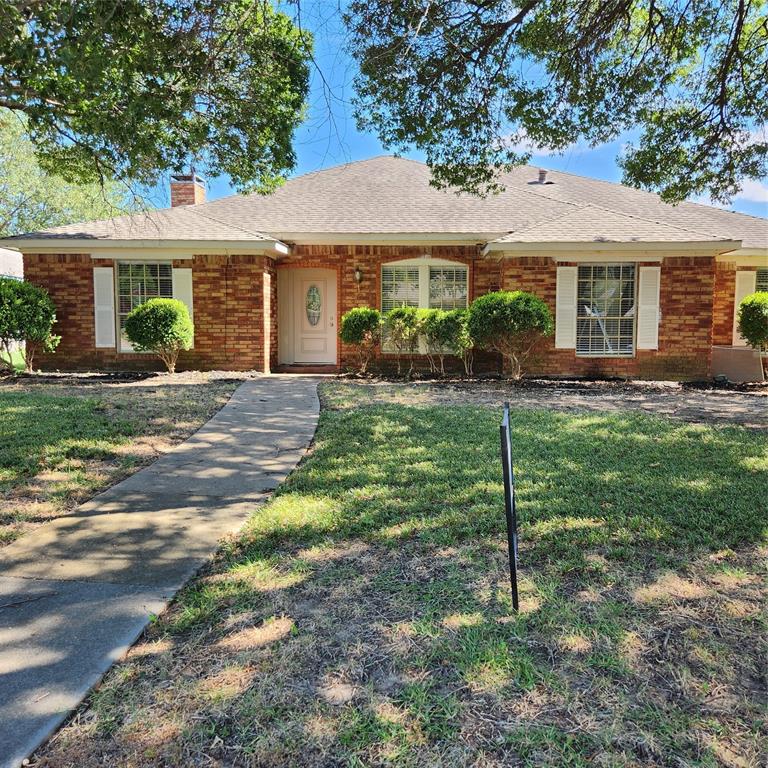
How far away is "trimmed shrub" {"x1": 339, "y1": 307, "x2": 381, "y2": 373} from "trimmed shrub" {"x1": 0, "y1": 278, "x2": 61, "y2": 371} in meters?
5.90

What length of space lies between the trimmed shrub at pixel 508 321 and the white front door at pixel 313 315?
155 inches

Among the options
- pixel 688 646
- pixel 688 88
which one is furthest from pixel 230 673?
pixel 688 88

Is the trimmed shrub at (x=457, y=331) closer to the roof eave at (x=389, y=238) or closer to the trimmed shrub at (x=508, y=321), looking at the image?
the trimmed shrub at (x=508, y=321)

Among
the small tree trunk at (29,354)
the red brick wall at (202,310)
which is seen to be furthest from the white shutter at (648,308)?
the small tree trunk at (29,354)

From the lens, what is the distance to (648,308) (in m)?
11.7

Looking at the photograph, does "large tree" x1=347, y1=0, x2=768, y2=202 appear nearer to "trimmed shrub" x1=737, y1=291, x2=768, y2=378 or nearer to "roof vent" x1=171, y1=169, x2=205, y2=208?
"trimmed shrub" x1=737, y1=291, x2=768, y2=378

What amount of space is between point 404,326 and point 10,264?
19297 mm

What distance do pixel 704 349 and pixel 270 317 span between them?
9017 mm

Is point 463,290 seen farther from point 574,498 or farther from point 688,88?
point 574,498

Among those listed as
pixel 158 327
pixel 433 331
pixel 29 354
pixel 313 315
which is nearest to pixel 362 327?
pixel 433 331

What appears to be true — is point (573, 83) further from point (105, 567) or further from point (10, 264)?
point (10, 264)

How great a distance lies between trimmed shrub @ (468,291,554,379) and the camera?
10.2 metres

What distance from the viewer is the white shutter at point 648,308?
11.7 meters

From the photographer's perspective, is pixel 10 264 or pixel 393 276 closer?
pixel 393 276
